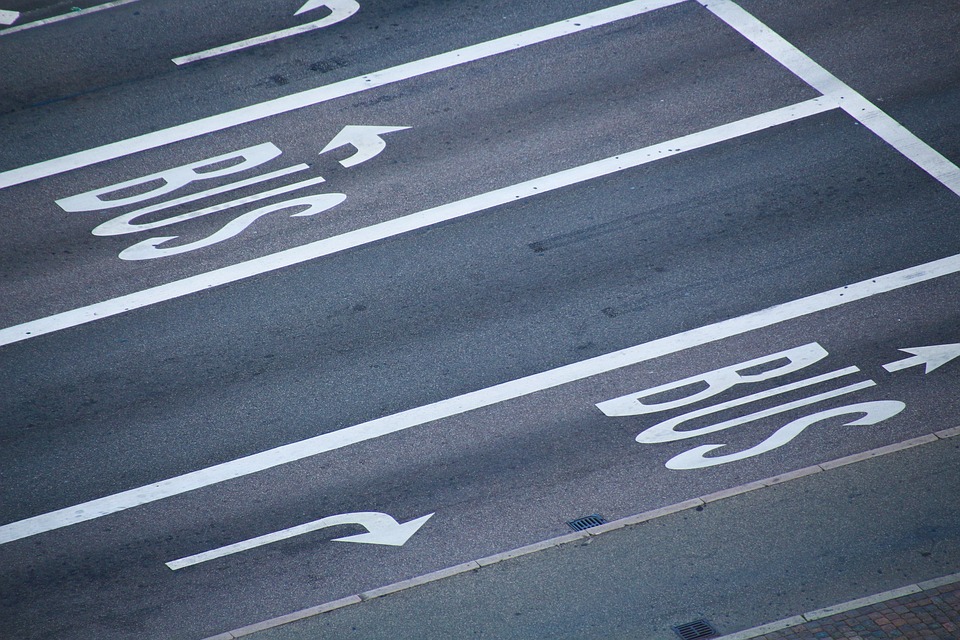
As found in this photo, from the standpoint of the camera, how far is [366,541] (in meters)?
10.2

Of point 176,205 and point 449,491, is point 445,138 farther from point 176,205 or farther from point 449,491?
point 449,491

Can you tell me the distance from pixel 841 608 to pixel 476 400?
3.98 m

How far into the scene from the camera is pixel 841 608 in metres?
9.16

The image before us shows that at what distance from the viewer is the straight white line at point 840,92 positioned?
13.7 meters

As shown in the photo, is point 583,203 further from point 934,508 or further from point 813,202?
point 934,508

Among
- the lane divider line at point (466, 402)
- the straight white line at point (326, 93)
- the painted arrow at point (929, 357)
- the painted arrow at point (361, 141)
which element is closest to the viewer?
the lane divider line at point (466, 402)

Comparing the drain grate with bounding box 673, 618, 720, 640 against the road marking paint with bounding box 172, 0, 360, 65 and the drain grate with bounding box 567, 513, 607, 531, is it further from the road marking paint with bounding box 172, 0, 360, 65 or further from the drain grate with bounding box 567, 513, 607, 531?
the road marking paint with bounding box 172, 0, 360, 65

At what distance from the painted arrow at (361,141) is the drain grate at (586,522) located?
6099 millimetres

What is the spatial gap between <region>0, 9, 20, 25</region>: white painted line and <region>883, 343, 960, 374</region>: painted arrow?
13.1 meters

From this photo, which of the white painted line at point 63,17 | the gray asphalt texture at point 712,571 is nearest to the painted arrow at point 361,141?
the white painted line at point 63,17

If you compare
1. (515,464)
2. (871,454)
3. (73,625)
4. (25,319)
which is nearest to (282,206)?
(25,319)

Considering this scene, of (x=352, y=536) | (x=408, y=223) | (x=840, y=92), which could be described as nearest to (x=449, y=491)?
(x=352, y=536)

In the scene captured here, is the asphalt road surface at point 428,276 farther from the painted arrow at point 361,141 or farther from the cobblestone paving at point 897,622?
the cobblestone paving at point 897,622

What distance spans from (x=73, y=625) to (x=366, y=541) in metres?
2.52
